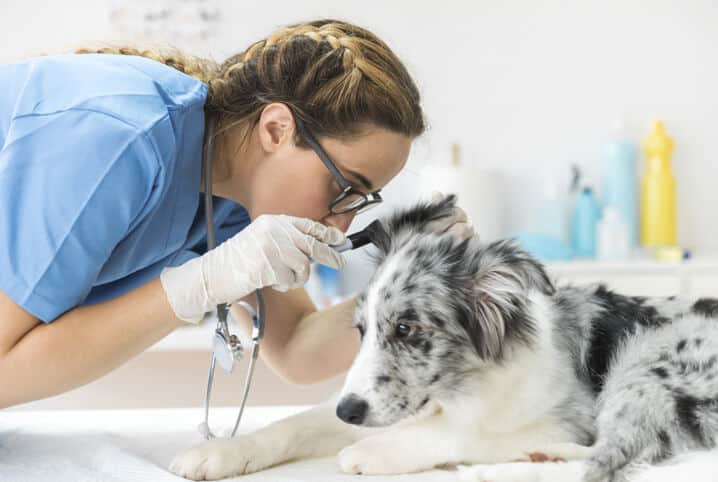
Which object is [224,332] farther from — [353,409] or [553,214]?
[553,214]

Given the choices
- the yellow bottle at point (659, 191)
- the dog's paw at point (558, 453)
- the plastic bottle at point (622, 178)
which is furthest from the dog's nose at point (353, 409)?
the yellow bottle at point (659, 191)

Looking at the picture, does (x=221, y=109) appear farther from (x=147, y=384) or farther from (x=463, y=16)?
(x=463, y=16)

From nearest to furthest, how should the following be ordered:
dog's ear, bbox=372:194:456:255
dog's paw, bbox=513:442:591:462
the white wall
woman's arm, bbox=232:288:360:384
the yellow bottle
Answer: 1. dog's paw, bbox=513:442:591:462
2. dog's ear, bbox=372:194:456:255
3. woman's arm, bbox=232:288:360:384
4. the yellow bottle
5. the white wall

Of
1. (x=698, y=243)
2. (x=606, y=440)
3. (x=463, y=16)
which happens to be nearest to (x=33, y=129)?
(x=606, y=440)

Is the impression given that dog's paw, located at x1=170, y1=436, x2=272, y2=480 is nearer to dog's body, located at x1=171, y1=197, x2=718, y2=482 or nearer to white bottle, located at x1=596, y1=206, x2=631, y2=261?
dog's body, located at x1=171, y1=197, x2=718, y2=482

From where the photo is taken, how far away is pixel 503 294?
4.52 ft

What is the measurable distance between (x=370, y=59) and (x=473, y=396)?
722 mm

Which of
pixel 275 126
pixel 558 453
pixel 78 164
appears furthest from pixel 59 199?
pixel 558 453

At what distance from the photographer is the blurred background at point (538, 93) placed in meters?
3.70

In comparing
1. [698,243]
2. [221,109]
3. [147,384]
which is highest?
[221,109]

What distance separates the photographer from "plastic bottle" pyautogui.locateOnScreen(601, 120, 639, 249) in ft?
12.0

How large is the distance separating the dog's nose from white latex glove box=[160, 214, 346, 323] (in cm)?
29

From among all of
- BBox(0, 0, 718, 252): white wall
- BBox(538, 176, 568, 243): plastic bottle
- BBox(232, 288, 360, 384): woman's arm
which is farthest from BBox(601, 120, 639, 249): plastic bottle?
BBox(232, 288, 360, 384): woman's arm

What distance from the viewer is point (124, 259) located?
5.10ft
